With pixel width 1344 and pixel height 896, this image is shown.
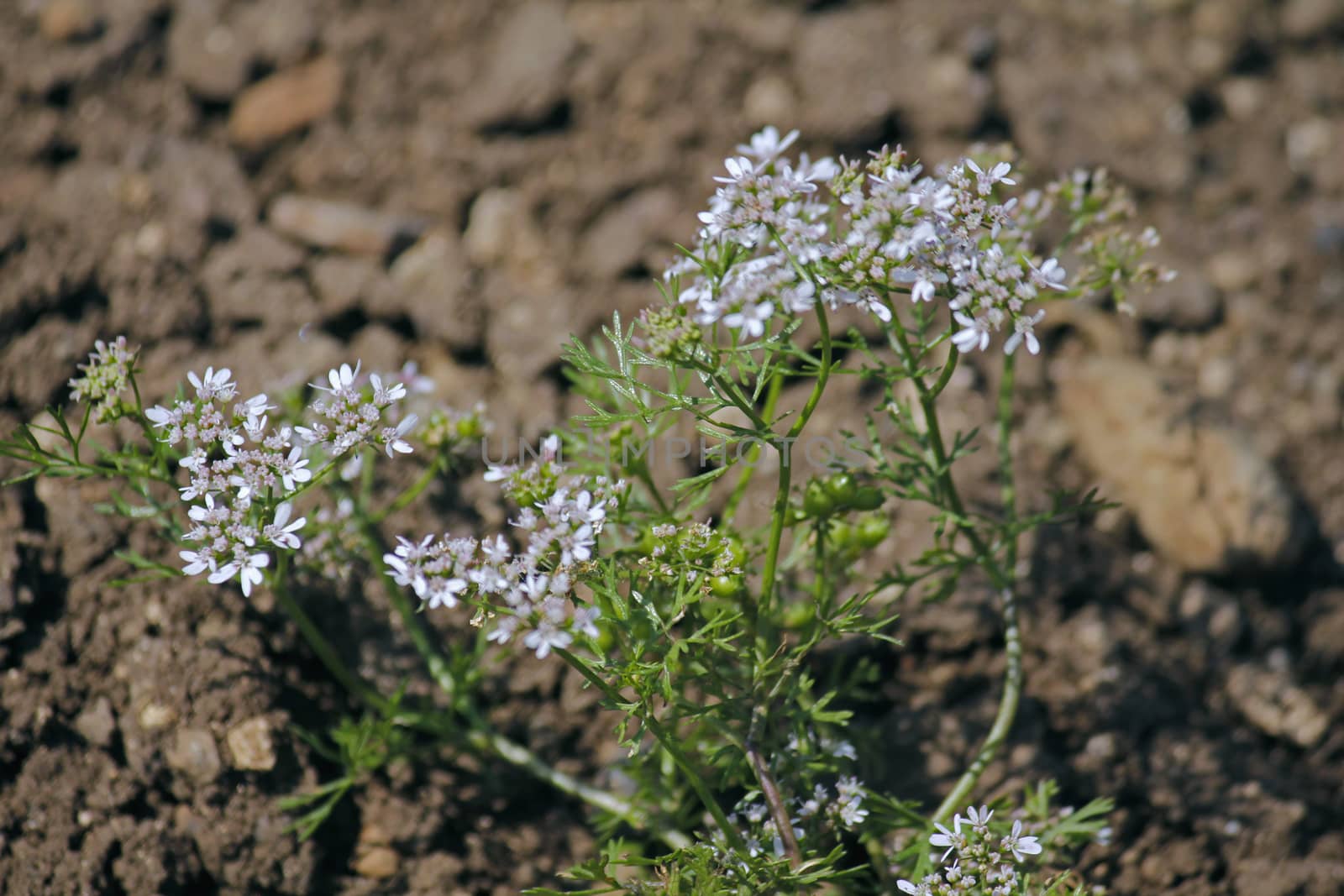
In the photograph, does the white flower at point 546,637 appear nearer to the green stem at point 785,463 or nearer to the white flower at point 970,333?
the green stem at point 785,463

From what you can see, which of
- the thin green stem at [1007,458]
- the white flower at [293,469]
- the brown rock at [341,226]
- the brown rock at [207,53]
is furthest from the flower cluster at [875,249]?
the brown rock at [207,53]

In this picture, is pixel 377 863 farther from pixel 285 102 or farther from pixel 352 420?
pixel 285 102

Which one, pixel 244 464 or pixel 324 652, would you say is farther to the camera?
pixel 324 652

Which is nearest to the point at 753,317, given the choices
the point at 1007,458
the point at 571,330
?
the point at 1007,458

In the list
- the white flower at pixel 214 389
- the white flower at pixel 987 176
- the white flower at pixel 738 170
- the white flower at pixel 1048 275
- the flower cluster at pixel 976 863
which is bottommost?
the flower cluster at pixel 976 863

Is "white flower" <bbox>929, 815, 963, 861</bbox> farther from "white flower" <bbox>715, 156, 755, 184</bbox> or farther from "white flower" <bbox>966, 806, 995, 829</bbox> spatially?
"white flower" <bbox>715, 156, 755, 184</bbox>

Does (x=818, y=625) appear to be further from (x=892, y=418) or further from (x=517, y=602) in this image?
(x=517, y=602)

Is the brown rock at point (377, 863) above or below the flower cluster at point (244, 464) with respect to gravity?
below
